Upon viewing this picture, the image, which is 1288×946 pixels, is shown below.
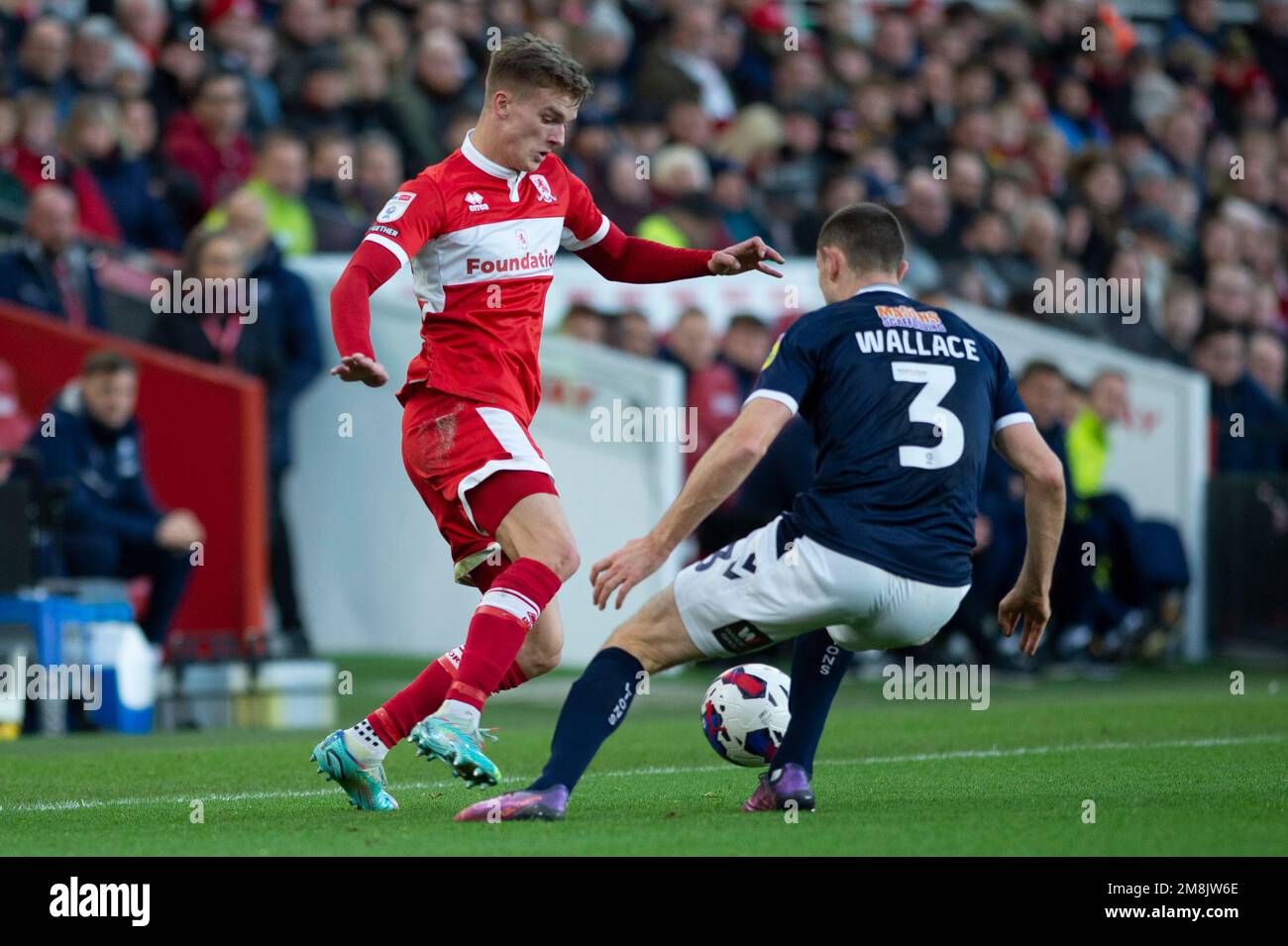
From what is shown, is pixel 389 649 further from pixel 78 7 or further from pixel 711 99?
pixel 711 99

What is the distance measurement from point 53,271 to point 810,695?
7.29 meters

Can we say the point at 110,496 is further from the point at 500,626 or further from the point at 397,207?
the point at 500,626

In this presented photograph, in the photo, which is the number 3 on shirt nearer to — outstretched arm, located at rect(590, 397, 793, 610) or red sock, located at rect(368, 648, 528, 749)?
outstretched arm, located at rect(590, 397, 793, 610)

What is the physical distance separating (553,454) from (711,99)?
5.29m

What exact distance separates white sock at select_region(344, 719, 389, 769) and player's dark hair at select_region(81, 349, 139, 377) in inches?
210

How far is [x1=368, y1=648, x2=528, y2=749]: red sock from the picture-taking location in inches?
245

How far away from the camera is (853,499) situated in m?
5.89

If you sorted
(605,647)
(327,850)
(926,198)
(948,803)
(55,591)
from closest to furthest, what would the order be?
(327,850), (605,647), (948,803), (55,591), (926,198)

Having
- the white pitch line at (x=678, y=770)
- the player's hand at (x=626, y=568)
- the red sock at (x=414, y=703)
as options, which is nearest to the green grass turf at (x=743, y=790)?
the white pitch line at (x=678, y=770)

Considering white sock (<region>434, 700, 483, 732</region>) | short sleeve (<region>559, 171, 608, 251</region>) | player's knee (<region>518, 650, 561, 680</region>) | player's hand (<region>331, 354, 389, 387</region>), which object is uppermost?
short sleeve (<region>559, 171, 608, 251</region>)

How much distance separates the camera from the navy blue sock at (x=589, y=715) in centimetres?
575

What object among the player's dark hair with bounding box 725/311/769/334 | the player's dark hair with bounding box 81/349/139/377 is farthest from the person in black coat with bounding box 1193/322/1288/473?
the player's dark hair with bounding box 81/349/139/377

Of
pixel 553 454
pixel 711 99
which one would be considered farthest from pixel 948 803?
pixel 711 99
